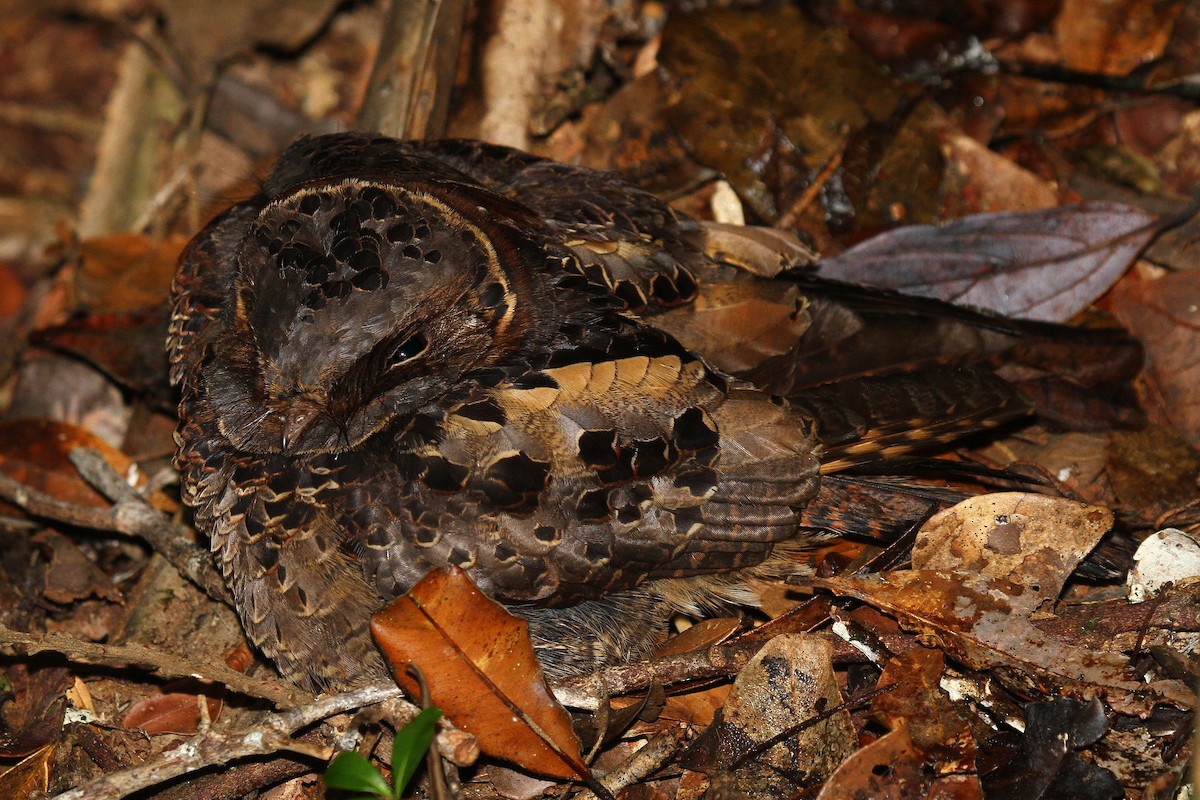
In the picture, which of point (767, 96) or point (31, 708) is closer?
point (31, 708)

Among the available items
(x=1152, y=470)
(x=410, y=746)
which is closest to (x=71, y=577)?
(x=410, y=746)

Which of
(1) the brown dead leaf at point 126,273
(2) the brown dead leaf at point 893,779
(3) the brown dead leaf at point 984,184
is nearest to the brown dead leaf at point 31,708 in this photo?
(1) the brown dead leaf at point 126,273

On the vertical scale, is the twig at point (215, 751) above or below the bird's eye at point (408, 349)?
below

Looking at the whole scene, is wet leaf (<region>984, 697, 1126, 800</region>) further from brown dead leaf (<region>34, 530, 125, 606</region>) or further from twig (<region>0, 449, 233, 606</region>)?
brown dead leaf (<region>34, 530, 125, 606</region>)

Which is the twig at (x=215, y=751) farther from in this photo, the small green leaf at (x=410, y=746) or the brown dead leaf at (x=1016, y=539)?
the brown dead leaf at (x=1016, y=539)

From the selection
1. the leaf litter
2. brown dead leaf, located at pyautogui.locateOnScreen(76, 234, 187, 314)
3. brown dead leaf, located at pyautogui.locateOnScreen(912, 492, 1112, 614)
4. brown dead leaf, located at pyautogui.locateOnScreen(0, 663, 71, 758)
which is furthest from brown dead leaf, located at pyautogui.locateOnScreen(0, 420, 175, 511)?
brown dead leaf, located at pyautogui.locateOnScreen(912, 492, 1112, 614)

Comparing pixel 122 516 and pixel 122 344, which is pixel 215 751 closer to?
pixel 122 516
